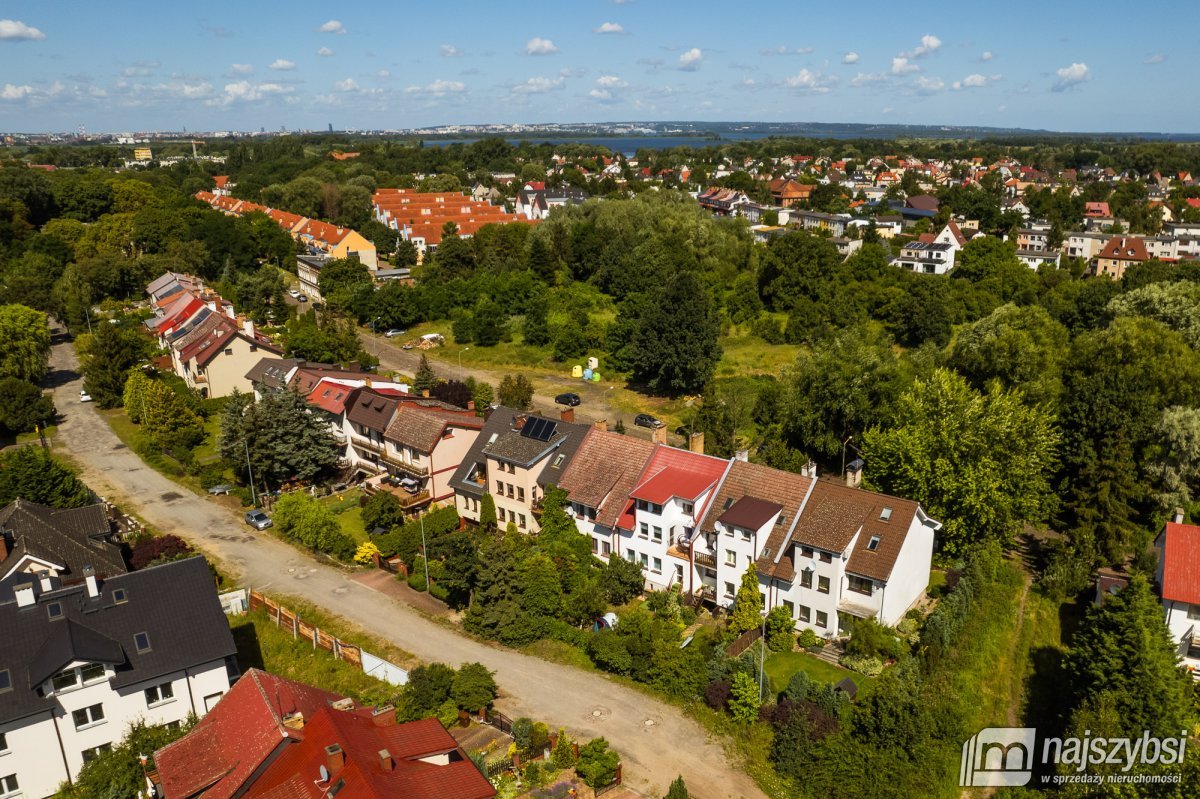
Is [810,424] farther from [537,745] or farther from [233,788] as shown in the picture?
[233,788]

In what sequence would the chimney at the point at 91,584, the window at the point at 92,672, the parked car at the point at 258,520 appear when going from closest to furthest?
the window at the point at 92,672 → the chimney at the point at 91,584 → the parked car at the point at 258,520

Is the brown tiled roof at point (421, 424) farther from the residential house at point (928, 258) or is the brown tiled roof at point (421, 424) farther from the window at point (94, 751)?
the residential house at point (928, 258)

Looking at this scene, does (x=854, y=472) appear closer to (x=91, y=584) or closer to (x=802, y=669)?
(x=802, y=669)

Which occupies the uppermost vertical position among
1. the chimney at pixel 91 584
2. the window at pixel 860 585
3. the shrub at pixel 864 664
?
the chimney at pixel 91 584

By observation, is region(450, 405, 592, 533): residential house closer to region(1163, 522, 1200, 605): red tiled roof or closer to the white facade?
the white facade

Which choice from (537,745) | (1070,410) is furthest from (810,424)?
(537,745)

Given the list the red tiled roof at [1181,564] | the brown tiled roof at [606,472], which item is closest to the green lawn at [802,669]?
the brown tiled roof at [606,472]
